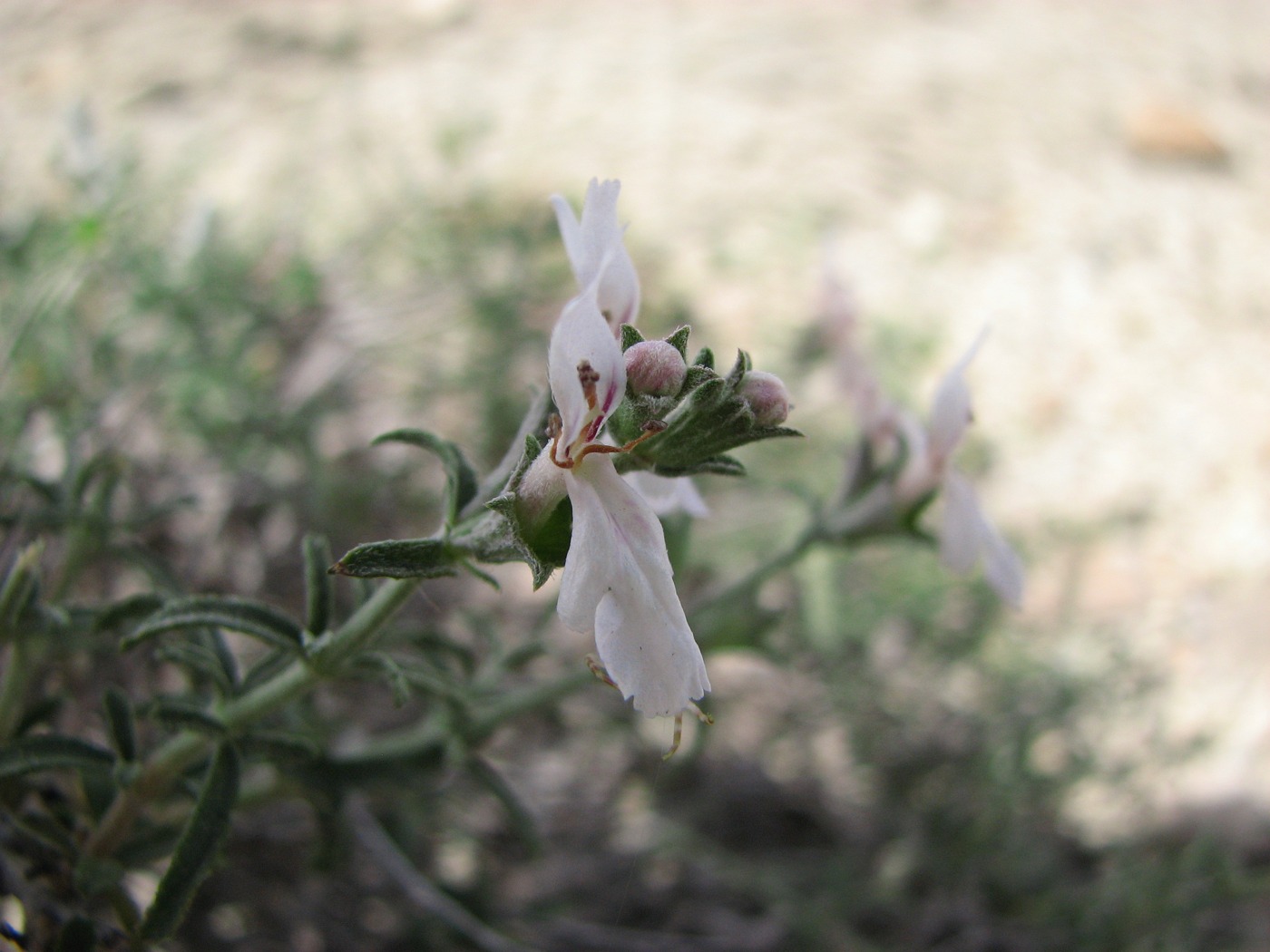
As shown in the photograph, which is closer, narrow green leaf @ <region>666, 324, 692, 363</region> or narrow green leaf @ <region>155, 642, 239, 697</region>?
narrow green leaf @ <region>666, 324, 692, 363</region>

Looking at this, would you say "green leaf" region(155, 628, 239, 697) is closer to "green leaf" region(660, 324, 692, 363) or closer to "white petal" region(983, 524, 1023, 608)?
"green leaf" region(660, 324, 692, 363)

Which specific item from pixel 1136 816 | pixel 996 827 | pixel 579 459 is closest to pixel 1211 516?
pixel 1136 816

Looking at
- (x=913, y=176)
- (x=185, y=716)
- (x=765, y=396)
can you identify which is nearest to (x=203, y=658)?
(x=185, y=716)

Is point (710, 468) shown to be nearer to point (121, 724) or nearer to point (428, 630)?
point (428, 630)

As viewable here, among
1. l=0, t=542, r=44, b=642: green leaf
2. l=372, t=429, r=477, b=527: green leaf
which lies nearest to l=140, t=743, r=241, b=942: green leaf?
l=0, t=542, r=44, b=642: green leaf

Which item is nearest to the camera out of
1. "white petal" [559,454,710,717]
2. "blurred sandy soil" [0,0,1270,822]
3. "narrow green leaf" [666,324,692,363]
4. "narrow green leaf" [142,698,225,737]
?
"white petal" [559,454,710,717]

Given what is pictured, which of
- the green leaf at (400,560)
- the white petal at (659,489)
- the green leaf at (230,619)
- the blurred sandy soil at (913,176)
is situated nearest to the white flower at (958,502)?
the white petal at (659,489)

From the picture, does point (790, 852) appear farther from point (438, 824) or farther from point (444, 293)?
point (444, 293)
